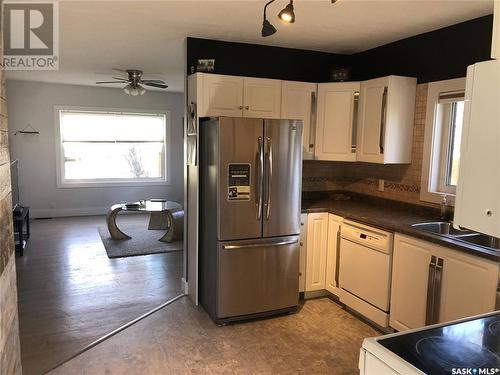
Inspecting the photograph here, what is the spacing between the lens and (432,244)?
269 cm

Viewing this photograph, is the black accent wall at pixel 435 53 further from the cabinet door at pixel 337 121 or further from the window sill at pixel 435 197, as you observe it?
the window sill at pixel 435 197

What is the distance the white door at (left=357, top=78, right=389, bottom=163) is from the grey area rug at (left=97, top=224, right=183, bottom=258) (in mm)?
3059

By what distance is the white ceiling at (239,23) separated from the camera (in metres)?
2.81

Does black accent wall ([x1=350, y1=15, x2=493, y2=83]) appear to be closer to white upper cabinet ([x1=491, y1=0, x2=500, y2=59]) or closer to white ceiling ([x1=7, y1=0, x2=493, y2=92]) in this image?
white ceiling ([x1=7, y1=0, x2=493, y2=92])

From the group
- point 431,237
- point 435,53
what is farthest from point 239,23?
point 431,237

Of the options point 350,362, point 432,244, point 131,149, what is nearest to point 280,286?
point 350,362

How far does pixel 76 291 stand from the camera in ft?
13.1

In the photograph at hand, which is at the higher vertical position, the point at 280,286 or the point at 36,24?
the point at 36,24

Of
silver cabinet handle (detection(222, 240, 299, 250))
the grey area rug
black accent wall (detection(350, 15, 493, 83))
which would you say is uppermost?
black accent wall (detection(350, 15, 493, 83))

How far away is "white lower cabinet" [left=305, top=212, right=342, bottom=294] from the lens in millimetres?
3707

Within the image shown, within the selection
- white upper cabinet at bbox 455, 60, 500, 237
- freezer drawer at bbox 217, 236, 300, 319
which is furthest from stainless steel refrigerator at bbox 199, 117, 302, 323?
white upper cabinet at bbox 455, 60, 500, 237

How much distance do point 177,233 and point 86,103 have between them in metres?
3.40

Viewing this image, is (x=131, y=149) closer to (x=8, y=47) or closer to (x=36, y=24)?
(x=8, y=47)

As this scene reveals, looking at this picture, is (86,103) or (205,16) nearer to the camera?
(205,16)
